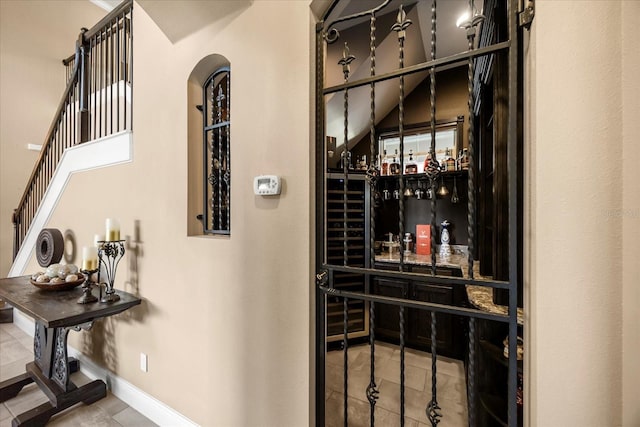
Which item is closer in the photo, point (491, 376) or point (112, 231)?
point (491, 376)

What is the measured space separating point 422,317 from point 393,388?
0.81 m

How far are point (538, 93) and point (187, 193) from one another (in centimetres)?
166

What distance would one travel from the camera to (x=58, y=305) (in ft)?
5.55

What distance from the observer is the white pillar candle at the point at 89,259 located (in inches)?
70.4

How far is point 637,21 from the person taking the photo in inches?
25.3

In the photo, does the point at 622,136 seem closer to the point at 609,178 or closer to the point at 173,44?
the point at 609,178

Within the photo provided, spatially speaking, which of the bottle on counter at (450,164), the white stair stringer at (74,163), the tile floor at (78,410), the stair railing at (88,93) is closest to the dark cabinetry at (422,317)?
the bottle on counter at (450,164)

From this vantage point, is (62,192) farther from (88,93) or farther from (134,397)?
(134,397)

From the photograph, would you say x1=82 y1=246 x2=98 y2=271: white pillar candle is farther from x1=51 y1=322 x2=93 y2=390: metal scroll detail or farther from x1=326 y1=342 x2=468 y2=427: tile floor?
x1=326 y1=342 x2=468 y2=427: tile floor

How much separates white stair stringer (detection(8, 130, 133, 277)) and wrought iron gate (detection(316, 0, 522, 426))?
1.54 m

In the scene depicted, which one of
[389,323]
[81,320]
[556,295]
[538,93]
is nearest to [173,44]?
[81,320]

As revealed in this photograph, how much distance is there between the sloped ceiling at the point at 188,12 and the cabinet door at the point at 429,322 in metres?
2.64

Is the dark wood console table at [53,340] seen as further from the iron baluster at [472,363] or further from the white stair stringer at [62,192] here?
the iron baluster at [472,363]

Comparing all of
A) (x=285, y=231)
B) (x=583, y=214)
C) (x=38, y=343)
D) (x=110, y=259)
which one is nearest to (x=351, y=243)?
(x=285, y=231)
